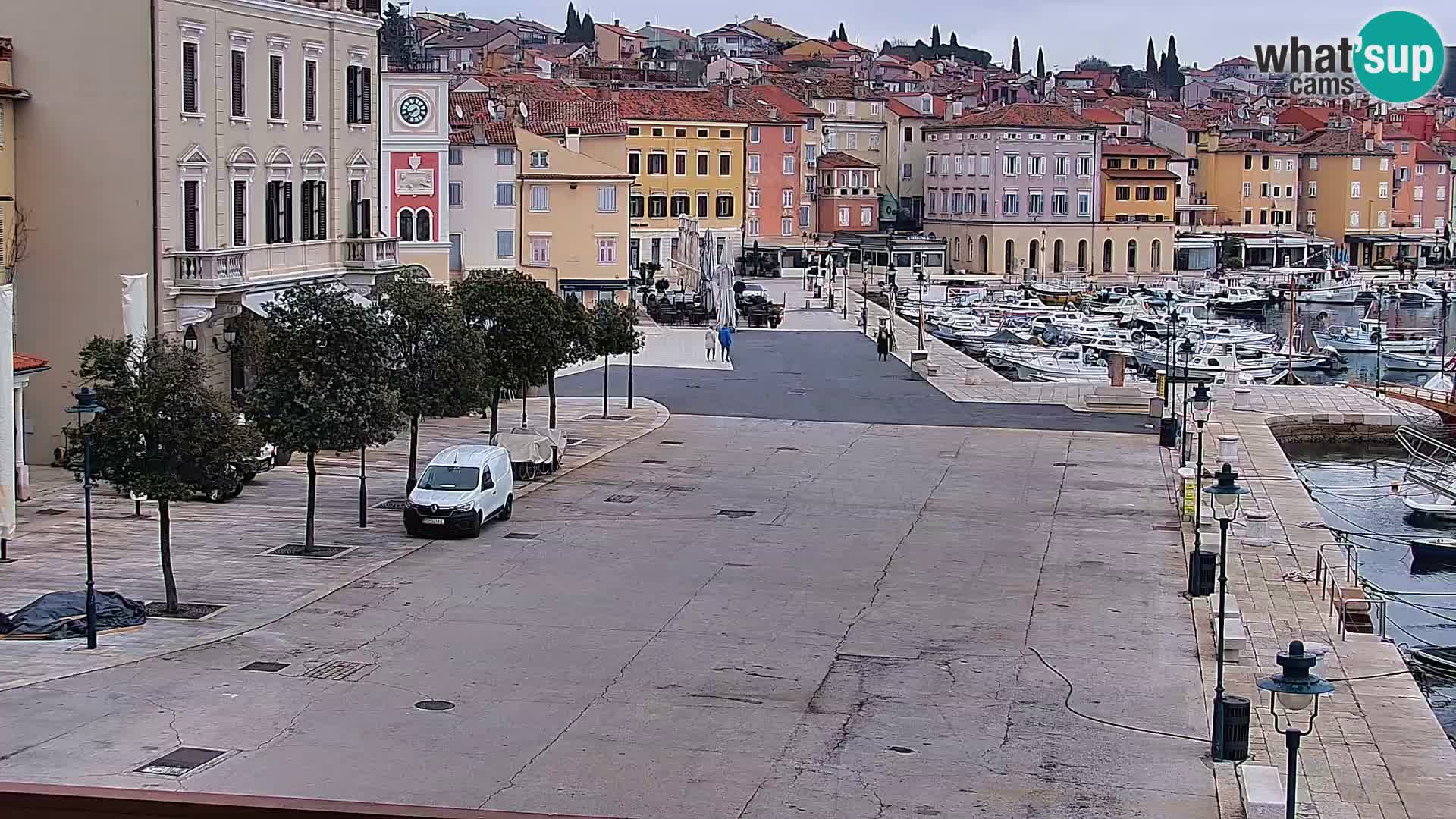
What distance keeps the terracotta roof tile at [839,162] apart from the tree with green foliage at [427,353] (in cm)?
9400

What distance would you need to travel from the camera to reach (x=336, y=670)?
20281mm

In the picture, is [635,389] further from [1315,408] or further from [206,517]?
[206,517]

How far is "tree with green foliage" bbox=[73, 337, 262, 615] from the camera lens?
73.3 feet

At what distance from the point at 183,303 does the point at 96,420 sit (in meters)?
12.9

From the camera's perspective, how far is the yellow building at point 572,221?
7031 centimetres

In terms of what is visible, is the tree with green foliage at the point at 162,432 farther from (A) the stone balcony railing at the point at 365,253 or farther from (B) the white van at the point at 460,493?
(A) the stone balcony railing at the point at 365,253

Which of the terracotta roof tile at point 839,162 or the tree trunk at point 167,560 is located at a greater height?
the terracotta roof tile at point 839,162

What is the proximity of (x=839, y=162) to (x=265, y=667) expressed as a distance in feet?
353

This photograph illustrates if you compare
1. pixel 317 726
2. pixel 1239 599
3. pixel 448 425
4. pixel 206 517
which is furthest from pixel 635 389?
pixel 317 726

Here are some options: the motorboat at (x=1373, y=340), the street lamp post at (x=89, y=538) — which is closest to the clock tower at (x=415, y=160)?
the street lamp post at (x=89, y=538)

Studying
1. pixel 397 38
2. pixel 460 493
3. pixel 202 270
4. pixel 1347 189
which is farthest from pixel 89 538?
pixel 1347 189

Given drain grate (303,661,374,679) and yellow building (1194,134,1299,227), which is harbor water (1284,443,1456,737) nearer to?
drain grate (303,661,374,679)

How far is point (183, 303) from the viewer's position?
115ft

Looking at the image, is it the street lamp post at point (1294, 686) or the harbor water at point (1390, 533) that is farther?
the harbor water at point (1390, 533)
